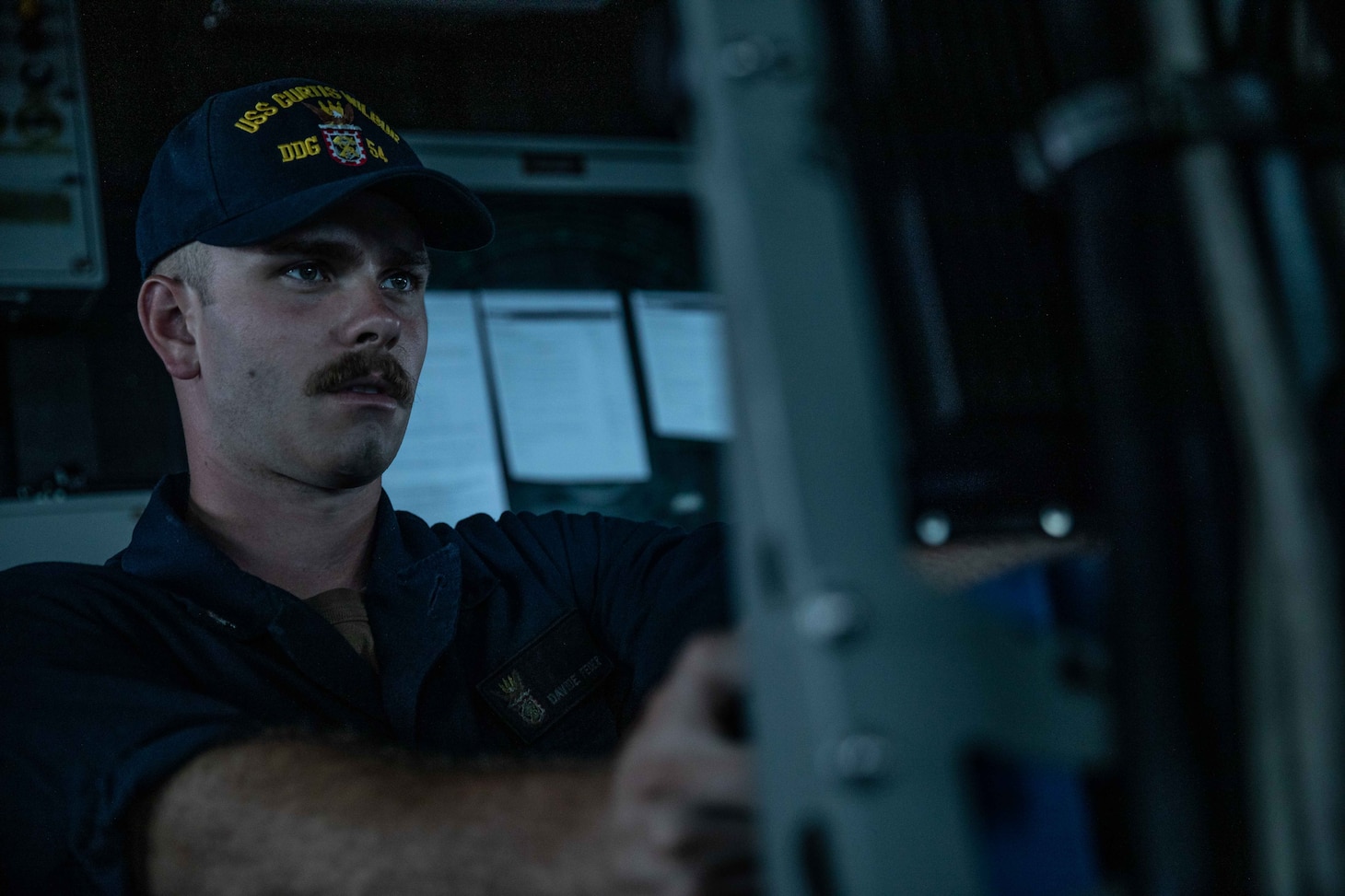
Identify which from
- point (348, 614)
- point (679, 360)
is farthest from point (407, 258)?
point (679, 360)

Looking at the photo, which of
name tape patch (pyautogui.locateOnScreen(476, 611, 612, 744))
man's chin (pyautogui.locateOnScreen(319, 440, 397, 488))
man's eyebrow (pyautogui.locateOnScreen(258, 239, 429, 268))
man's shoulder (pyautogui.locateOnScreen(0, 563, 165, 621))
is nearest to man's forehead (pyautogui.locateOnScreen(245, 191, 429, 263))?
man's eyebrow (pyautogui.locateOnScreen(258, 239, 429, 268))

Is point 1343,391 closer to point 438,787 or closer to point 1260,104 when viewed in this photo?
point 1260,104

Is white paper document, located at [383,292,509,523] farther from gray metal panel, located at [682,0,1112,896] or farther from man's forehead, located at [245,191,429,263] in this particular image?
gray metal panel, located at [682,0,1112,896]

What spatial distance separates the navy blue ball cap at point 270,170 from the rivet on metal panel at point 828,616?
1032 mm

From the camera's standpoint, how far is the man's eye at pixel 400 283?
4.78ft

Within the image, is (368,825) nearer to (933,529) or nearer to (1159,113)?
(933,529)

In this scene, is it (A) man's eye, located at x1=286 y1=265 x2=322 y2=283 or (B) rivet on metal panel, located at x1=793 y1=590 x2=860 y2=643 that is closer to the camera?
(B) rivet on metal panel, located at x1=793 y1=590 x2=860 y2=643

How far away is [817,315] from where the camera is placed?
0.45 meters

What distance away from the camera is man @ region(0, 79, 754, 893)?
0.80 meters

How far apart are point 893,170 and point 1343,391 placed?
215mm

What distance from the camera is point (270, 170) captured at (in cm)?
134

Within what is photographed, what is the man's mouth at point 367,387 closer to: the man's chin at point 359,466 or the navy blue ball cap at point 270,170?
the man's chin at point 359,466

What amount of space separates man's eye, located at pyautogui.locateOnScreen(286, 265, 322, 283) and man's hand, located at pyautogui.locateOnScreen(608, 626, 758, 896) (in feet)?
3.21

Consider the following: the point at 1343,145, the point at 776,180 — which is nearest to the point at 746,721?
the point at 776,180
